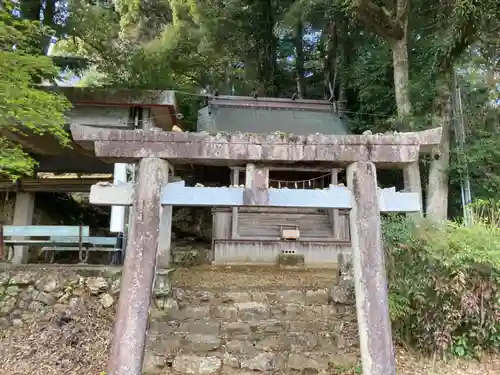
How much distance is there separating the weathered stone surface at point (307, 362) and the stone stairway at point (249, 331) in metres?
0.01

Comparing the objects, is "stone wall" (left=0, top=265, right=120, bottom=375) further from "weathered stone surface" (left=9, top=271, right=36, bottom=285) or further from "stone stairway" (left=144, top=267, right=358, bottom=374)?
"stone stairway" (left=144, top=267, right=358, bottom=374)

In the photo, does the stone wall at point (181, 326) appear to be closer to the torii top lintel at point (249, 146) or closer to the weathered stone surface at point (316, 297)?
the weathered stone surface at point (316, 297)

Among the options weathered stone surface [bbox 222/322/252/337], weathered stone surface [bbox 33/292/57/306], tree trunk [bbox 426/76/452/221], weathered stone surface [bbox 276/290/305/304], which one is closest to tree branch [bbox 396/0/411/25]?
tree trunk [bbox 426/76/452/221]

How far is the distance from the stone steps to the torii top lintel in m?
2.76

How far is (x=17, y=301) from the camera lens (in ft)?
20.9

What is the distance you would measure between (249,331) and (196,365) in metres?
0.99

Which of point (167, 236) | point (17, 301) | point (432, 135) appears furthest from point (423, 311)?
point (17, 301)

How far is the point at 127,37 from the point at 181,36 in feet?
5.85

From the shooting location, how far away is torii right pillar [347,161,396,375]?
4059 millimetres

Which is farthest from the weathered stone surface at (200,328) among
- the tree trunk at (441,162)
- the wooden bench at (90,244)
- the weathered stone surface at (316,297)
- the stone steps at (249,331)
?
the tree trunk at (441,162)

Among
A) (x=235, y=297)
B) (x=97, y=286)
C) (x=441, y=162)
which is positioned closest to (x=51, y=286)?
(x=97, y=286)

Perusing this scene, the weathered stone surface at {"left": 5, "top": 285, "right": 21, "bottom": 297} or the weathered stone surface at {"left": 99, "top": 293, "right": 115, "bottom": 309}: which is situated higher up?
the weathered stone surface at {"left": 5, "top": 285, "right": 21, "bottom": 297}

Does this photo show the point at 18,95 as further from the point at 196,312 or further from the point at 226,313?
the point at 226,313

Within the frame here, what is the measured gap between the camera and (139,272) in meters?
4.18
